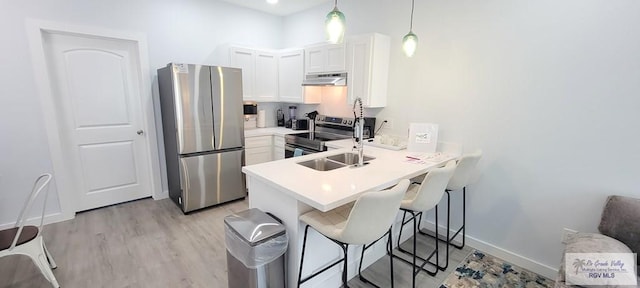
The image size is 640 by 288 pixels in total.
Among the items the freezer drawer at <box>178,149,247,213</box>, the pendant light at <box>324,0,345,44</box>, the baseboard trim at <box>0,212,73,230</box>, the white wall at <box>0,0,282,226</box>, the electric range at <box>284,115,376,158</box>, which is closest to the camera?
the pendant light at <box>324,0,345,44</box>

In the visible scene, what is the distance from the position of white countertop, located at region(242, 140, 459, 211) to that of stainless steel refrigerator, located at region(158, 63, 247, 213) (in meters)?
1.55

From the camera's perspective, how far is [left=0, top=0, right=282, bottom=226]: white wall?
2613 millimetres

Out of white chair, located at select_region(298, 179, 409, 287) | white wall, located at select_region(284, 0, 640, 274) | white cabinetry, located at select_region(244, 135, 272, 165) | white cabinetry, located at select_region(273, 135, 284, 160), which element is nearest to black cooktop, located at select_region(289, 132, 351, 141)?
white cabinetry, located at select_region(273, 135, 284, 160)

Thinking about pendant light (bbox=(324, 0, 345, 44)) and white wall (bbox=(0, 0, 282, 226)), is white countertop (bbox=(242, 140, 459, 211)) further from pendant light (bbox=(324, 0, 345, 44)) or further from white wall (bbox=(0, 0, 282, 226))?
white wall (bbox=(0, 0, 282, 226))

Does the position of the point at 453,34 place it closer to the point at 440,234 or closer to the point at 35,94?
the point at 440,234

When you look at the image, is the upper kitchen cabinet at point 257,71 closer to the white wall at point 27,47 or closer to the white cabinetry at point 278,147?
the white wall at point 27,47

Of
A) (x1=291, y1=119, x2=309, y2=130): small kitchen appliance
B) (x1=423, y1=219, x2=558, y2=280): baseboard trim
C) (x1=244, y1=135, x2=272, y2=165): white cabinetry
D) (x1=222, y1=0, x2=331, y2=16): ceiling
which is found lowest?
(x1=423, y1=219, x2=558, y2=280): baseboard trim

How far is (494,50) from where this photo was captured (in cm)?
235

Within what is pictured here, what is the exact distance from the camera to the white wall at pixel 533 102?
73.1 inches

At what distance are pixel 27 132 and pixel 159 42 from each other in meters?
1.64

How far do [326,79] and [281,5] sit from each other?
4.99 ft

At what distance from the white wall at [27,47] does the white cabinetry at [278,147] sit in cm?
→ 150

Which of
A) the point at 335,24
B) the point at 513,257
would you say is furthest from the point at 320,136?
the point at 513,257

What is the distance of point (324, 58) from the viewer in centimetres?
348
